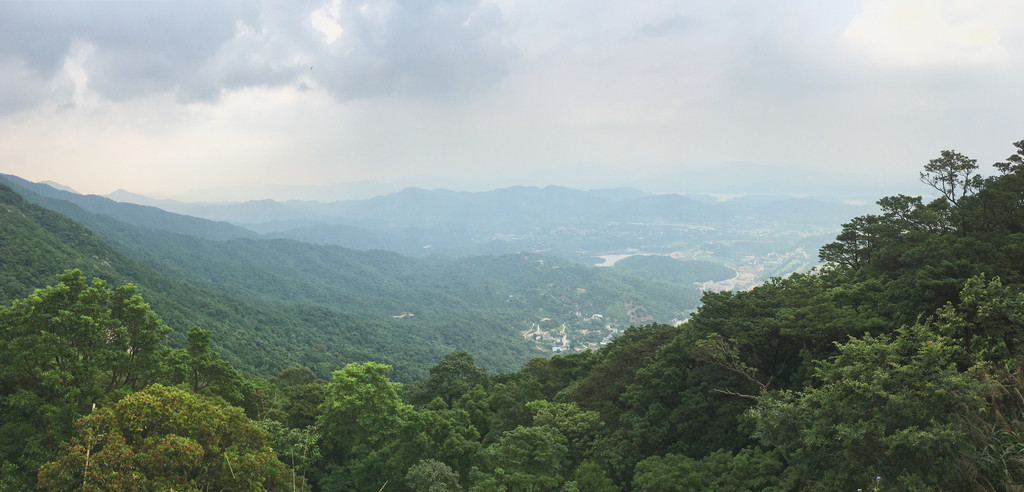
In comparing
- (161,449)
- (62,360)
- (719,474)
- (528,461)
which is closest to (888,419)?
(719,474)

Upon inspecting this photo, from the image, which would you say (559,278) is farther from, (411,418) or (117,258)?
(411,418)

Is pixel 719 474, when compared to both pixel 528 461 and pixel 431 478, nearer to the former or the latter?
pixel 528 461

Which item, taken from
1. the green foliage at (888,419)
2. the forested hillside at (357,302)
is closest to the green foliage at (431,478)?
the green foliage at (888,419)

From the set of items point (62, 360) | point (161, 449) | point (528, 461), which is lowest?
point (528, 461)

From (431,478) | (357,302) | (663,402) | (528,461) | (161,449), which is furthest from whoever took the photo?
(357,302)

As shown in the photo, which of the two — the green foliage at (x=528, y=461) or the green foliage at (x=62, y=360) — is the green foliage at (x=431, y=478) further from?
the green foliage at (x=62, y=360)

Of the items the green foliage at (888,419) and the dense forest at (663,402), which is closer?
the green foliage at (888,419)

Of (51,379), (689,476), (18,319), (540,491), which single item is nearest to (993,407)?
(689,476)
